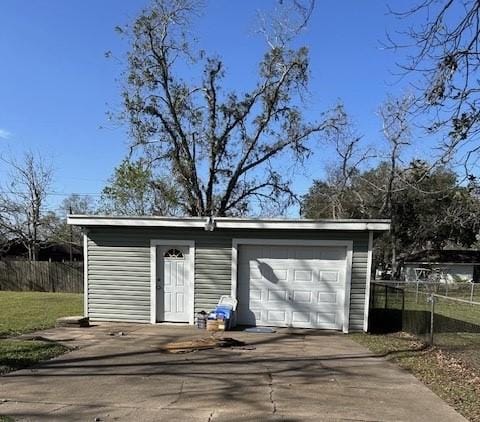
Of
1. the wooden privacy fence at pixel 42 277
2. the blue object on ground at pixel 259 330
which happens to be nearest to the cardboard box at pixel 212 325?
the blue object on ground at pixel 259 330

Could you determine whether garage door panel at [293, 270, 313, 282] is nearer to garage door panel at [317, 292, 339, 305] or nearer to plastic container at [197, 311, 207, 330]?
garage door panel at [317, 292, 339, 305]

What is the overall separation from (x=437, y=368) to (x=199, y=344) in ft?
13.8

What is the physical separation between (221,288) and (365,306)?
3564 mm

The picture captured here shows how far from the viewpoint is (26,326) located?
1264cm

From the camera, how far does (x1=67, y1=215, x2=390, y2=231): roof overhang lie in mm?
12218

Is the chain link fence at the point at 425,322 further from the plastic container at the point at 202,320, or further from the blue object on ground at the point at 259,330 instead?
the plastic container at the point at 202,320

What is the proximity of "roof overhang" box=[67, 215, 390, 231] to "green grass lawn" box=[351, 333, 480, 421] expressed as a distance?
8.54ft

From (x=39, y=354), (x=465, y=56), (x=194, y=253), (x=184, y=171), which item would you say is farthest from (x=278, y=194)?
(x=465, y=56)

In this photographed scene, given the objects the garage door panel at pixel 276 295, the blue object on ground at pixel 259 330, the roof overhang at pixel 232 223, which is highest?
the roof overhang at pixel 232 223

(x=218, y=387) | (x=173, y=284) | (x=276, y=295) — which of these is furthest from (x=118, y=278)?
(x=218, y=387)

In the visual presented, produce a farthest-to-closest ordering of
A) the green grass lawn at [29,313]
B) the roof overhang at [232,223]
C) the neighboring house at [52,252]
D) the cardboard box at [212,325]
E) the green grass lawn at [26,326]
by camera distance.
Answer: the neighboring house at [52,252], the green grass lawn at [29,313], the roof overhang at [232,223], the cardboard box at [212,325], the green grass lawn at [26,326]

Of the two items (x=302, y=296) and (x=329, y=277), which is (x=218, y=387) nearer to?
(x=302, y=296)

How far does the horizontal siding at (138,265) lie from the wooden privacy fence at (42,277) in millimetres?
16009

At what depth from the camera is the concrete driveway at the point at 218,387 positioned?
18.6 ft
